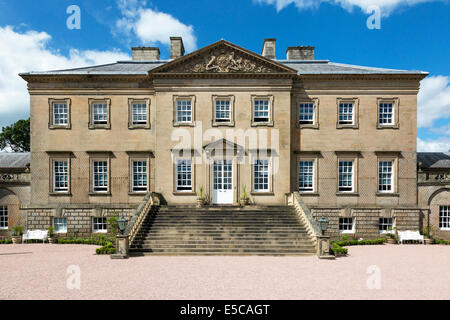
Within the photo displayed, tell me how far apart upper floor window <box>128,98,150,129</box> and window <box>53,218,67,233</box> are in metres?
8.08

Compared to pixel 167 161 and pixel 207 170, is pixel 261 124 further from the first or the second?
pixel 167 161

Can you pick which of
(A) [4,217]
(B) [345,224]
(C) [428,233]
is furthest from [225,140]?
(A) [4,217]

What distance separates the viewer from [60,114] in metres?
21.9

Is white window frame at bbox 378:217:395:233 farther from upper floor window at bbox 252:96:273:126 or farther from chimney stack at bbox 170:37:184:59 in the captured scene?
chimney stack at bbox 170:37:184:59

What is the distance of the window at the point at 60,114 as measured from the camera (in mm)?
21875

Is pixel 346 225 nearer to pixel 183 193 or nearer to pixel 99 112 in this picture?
pixel 183 193

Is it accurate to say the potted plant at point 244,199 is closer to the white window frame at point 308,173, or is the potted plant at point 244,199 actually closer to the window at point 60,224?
the white window frame at point 308,173

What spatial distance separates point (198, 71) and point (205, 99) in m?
1.97

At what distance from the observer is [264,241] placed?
1630 centimetres

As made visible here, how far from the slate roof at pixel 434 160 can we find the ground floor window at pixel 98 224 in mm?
23276

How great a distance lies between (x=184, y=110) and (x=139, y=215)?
798 cm

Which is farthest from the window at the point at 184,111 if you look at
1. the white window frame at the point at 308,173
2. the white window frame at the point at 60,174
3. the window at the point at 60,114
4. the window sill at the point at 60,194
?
the window sill at the point at 60,194

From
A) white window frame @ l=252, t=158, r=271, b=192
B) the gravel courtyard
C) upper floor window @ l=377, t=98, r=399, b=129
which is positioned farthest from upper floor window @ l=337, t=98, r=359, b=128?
the gravel courtyard

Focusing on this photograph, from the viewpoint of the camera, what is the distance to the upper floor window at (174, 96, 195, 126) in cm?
2133
